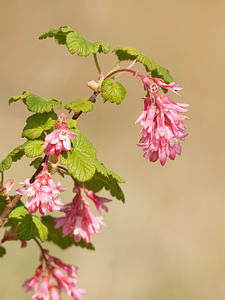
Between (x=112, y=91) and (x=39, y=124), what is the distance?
0.82 ft

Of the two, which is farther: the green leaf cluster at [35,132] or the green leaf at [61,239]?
the green leaf at [61,239]

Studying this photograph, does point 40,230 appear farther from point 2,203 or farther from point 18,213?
point 2,203

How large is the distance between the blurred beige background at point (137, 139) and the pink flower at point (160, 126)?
2760 mm

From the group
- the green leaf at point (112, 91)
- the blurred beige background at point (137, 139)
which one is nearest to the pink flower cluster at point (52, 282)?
the green leaf at point (112, 91)

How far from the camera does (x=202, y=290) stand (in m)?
4.79

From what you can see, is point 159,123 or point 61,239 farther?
point 61,239

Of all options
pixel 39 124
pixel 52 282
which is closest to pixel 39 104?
pixel 39 124

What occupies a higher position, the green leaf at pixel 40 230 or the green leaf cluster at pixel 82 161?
the green leaf cluster at pixel 82 161

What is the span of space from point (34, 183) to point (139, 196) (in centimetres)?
428

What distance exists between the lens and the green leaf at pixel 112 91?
70.3 inches

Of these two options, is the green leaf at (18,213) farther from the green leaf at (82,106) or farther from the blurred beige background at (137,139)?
the blurred beige background at (137,139)

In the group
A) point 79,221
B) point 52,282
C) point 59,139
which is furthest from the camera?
point 52,282

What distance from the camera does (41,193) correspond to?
5.69ft

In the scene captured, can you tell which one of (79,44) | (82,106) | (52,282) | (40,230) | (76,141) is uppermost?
(79,44)
